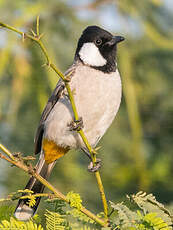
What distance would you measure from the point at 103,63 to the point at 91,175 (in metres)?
1.29

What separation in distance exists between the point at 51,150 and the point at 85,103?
488 millimetres

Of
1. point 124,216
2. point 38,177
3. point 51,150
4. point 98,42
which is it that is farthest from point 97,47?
point 124,216

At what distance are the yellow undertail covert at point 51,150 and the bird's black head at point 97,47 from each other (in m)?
0.62

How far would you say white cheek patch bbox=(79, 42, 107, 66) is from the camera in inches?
133

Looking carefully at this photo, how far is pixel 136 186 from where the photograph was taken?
407cm

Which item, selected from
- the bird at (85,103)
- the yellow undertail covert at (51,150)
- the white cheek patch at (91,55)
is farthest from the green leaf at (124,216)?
the white cheek patch at (91,55)

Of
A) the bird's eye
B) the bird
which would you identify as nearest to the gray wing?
the bird

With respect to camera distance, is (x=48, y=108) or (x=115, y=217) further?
(x=48, y=108)

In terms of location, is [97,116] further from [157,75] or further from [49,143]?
[157,75]

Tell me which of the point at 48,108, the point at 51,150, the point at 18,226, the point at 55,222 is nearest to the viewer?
the point at 18,226

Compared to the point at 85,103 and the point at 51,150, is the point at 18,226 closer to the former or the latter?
the point at 85,103

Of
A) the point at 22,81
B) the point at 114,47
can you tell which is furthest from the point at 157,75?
the point at 22,81

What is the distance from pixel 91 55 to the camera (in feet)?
11.2

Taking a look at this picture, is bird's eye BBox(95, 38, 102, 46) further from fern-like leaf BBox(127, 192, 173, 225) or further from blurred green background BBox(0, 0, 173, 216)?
fern-like leaf BBox(127, 192, 173, 225)
